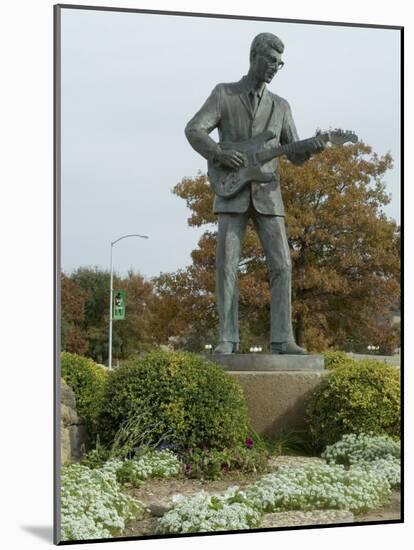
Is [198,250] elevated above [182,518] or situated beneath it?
elevated above

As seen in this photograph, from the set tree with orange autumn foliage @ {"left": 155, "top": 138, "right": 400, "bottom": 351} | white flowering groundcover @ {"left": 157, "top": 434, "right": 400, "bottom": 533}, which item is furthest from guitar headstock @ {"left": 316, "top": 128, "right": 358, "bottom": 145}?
tree with orange autumn foliage @ {"left": 155, "top": 138, "right": 400, "bottom": 351}

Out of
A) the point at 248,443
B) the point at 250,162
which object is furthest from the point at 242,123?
the point at 248,443

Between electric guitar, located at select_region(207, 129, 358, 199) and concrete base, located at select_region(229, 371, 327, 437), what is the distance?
1.45 metres

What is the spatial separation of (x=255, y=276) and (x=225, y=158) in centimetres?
1103

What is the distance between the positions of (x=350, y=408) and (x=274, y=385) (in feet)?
2.09

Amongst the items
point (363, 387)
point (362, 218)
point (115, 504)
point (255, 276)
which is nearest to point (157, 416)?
point (115, 504)

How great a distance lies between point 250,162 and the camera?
27.0ft

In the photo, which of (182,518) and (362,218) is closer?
(182,518)

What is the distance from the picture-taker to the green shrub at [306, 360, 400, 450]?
8281mm

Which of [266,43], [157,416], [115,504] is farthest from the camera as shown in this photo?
[266,43]

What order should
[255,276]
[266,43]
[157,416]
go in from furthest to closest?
[255,276]
[266,43]
[157,416]

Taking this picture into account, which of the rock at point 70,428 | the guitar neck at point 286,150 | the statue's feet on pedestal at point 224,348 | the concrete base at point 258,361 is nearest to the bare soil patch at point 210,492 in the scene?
the rock at point 70,428

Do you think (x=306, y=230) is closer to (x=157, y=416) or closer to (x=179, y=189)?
(x=179, y=189)

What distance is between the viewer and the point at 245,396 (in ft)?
26.9
